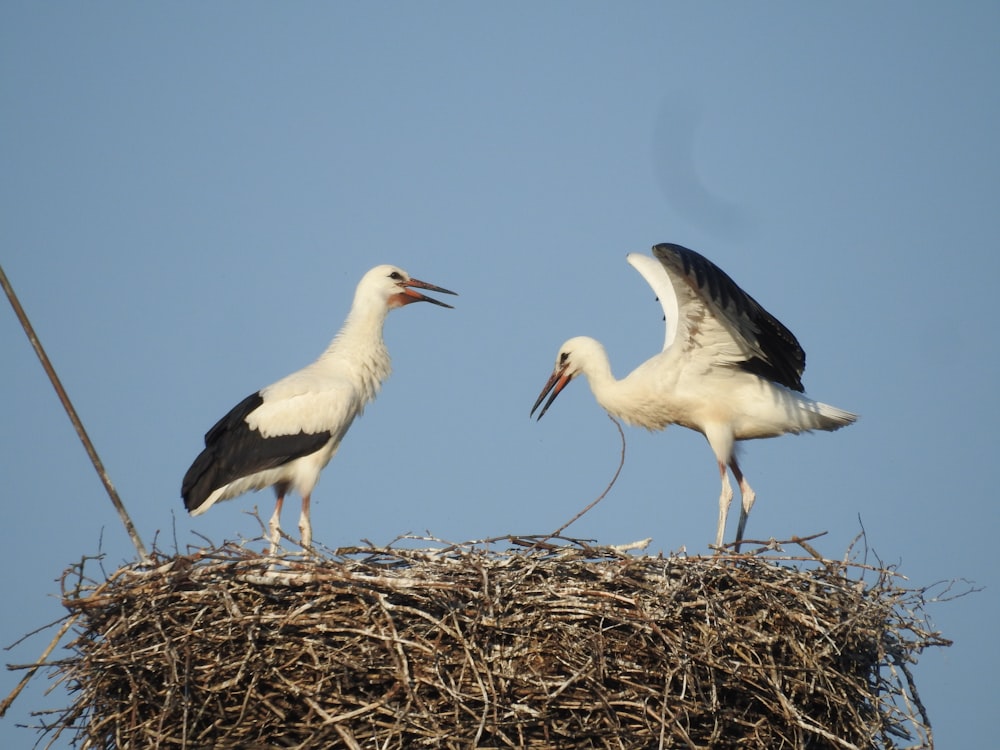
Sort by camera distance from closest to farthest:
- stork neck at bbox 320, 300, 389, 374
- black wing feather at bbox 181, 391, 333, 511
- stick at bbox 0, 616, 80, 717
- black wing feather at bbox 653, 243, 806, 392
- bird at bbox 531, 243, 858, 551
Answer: stick at bbox 0, 616, 80, 717
black wing feather at bbox 653, 243, 806, 392
black wing feather at bbox 181, 391, 333, 511
bird at bbox 531, 243, 858, 551
stork neck at bbox 320, 300, 389, 374

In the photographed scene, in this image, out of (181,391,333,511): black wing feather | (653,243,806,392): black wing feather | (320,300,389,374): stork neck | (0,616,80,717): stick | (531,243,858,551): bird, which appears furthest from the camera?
(320,300,389,374): stork neck

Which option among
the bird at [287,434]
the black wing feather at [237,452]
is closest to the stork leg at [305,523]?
the bird at [287,434]

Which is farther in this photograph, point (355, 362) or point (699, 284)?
point (355, 362)

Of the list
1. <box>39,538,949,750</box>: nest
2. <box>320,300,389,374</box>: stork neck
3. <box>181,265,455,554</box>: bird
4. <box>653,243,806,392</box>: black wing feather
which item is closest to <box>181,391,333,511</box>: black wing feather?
<box>181,265,455,554</box>: bird

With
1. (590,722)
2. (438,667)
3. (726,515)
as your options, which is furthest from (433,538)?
(726,515)

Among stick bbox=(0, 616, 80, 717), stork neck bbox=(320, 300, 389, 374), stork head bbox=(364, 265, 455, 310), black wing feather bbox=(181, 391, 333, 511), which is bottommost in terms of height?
stick bbox=(0, 616, 80, 717)

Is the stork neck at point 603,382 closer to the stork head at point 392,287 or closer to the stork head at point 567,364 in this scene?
the stork head at point 567,364

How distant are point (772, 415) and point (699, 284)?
4.21 ft

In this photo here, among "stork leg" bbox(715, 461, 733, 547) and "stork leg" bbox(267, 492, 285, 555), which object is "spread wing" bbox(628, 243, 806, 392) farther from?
"stork leg" bbox(267, 492, 285, 555)

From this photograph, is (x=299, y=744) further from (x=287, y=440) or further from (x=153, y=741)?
(x=287, y=440)

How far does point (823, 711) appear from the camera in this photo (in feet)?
19.8

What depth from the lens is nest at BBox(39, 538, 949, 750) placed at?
5625 mm

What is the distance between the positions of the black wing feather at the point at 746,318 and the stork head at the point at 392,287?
1.91 meters

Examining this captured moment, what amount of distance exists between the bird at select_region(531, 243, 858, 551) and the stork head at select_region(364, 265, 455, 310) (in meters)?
1.30
